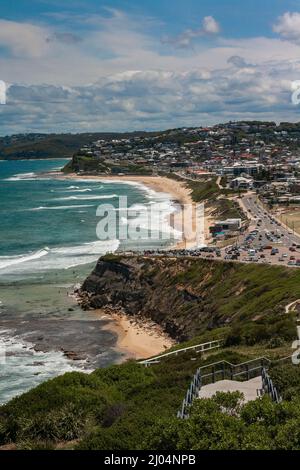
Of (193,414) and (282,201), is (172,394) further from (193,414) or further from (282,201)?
(282,201)

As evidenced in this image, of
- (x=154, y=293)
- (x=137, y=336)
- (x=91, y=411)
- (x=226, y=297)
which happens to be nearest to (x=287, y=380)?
(x=91, y=411)

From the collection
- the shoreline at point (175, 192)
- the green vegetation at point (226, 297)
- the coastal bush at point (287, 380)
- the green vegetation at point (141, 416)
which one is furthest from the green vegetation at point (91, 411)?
the shoreline at point (175, 192)

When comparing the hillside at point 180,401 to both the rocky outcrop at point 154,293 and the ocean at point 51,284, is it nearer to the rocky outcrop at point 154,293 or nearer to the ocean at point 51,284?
the rocky outcrop at point 154,293

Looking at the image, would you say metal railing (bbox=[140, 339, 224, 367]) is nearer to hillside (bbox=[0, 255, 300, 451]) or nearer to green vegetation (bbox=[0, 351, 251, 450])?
hillside (bbox=[0, 255, 300, 451])

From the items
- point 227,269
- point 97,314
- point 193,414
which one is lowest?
point 97,314

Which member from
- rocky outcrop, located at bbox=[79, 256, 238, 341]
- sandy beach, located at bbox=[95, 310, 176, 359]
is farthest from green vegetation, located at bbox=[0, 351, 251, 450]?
rocky outcrop, located at bbox=[79, 256, 238, 341]

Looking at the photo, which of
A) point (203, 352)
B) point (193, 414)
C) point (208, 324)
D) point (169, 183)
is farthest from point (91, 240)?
point (169, 183)
